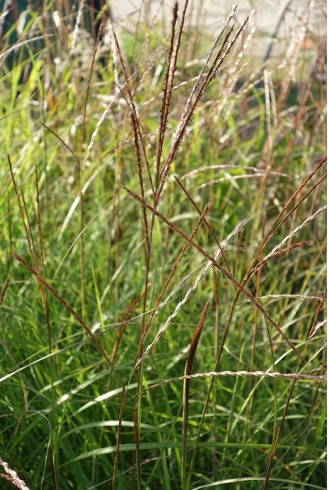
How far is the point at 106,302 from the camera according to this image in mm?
Result: 2150

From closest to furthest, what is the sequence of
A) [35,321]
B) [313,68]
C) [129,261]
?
[35,321] < [129,261] < [313,68]

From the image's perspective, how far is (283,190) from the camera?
314 cm

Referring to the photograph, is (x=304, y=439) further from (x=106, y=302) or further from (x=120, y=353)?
(x=106, y=302)

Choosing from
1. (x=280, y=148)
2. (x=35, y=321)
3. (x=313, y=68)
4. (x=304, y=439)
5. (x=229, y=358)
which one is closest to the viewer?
(x=304, y=439)

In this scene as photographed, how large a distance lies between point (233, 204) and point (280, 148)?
607 mm

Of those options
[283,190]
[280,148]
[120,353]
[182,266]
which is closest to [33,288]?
[120,353]

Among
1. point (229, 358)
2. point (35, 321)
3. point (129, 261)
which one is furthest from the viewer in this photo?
point (129, 261)

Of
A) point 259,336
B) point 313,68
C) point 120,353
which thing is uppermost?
point 313,68

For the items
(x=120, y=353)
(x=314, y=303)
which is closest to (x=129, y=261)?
(x=120, y=353)

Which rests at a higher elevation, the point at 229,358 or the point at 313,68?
the point at 313,68

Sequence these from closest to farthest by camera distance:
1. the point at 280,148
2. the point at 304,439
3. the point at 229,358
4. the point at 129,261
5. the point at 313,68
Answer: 1. the point at 304,439
2. the point at 229,358
3. the point at 129,261
4. the point at 313,68
5. the point at 280,148

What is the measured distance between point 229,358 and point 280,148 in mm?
1589

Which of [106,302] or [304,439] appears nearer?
[304,439]

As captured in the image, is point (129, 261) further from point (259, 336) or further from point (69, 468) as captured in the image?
point (69, 468)
